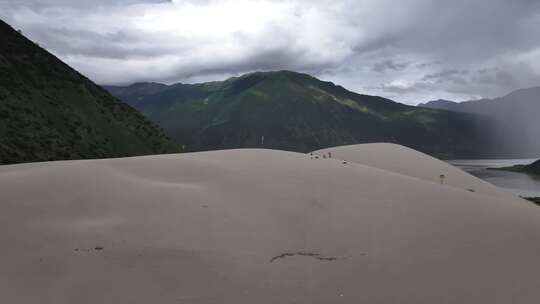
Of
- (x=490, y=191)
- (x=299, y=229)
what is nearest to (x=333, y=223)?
(x=299, y=229)

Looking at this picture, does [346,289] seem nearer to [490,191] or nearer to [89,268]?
[89,268]

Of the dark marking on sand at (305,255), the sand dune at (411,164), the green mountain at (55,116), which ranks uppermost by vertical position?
the green mountain at (55,116)

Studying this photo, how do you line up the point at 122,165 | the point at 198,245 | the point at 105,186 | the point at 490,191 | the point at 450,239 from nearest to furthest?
the point at 198,245 → the point at 450,239 → the point at 105,186 → the point at 122,165 → the point at 490,191

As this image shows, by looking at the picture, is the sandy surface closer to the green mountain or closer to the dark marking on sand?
the dark marking on sand

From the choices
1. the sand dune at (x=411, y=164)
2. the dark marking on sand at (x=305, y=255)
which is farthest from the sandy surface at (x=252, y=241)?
the sand dune at (x=411, y=164)

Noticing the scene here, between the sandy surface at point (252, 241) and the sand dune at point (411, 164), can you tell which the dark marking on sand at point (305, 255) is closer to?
the sandy surface at point (252, 241)

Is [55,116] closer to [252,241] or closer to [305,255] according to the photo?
[252,241]

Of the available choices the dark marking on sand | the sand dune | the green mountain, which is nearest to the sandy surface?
the dark marking on sand
